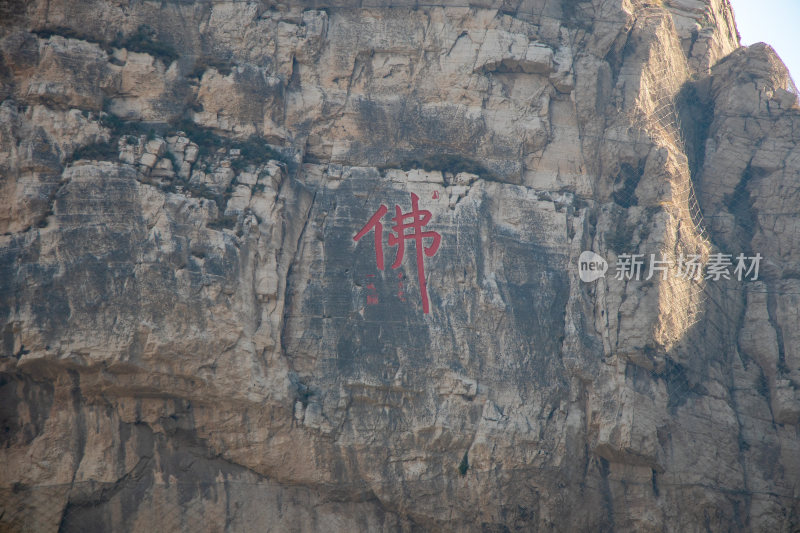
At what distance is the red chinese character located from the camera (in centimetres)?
1961

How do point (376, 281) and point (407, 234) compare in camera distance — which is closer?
point (376, 281)

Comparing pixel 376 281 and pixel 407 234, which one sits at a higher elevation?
pixel 407 234

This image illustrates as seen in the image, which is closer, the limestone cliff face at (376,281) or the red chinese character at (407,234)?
the limestone cliff face at (376,281)

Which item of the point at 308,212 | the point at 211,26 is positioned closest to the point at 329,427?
the point at 308,212

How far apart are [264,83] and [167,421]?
8.69 meters

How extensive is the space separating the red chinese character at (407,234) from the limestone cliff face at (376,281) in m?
0.15

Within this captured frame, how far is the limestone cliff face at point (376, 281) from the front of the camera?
57.0 feet

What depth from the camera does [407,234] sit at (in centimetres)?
1991

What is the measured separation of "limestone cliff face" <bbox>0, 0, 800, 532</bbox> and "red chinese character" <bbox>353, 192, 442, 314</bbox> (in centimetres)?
15

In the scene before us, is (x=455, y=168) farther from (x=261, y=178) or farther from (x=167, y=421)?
(x=167, y=421)

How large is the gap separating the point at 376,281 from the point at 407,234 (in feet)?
4.99

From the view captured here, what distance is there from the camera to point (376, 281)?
63.5 ft

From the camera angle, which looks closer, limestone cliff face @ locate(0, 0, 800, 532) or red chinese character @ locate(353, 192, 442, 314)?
limestone cliff face @ locate(0, 0, 800, 532)

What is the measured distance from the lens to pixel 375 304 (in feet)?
62.7
